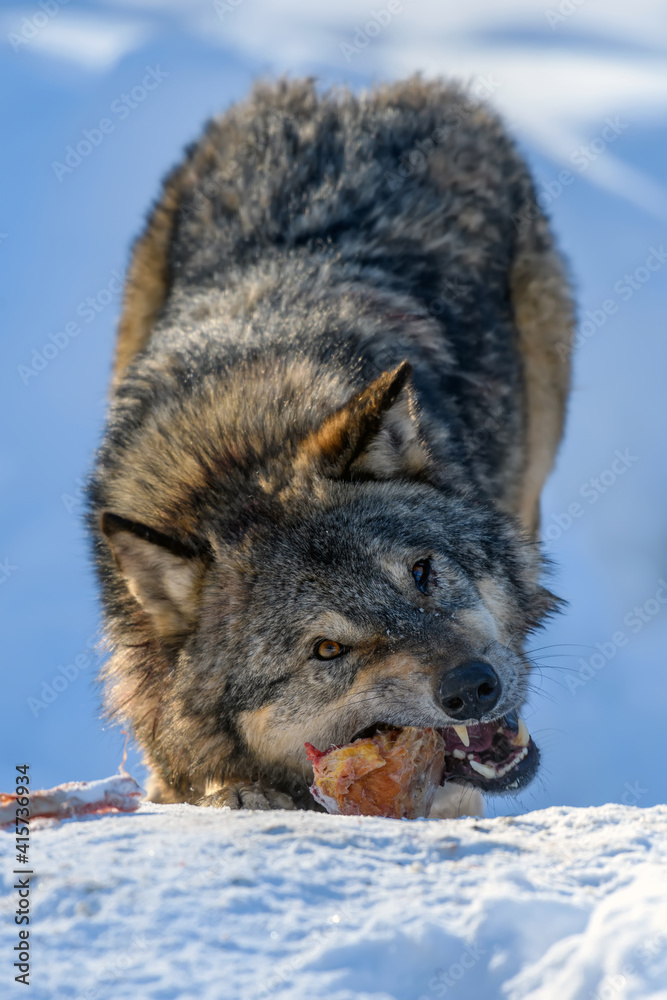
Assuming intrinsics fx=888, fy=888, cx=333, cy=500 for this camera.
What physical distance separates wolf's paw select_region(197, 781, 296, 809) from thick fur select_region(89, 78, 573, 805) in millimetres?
16

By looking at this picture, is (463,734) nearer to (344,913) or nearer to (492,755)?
(492,755)

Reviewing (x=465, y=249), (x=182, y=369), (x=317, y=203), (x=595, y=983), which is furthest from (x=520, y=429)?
(x=595, y=983)

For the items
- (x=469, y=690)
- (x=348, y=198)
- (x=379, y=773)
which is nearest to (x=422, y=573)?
(x=469, y=690)

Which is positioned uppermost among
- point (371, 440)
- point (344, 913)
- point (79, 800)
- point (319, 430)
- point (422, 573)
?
point (319, 430)

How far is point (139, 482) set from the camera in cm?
370

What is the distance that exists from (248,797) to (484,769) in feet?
2.69

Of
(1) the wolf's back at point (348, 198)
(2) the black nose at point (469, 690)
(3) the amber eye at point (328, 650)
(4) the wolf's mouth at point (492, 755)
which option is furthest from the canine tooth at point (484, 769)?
(1) the wolf's back at point (348, 198)

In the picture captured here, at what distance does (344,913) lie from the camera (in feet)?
6.34

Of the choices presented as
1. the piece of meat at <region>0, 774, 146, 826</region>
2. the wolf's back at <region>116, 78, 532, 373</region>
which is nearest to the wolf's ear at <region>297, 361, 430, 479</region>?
the piece of meat at <region>0, 774, 146, 826</region>

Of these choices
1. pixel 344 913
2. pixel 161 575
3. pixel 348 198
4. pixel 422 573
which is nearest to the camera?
pixel 344 913

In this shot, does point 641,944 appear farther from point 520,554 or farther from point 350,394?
point 350,394

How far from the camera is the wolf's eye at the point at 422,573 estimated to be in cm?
295

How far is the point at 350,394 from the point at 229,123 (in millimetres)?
2686

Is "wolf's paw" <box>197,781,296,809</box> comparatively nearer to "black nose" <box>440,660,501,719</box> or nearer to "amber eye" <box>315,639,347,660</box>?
"amber eye" <box>315,639,347,660</box>
